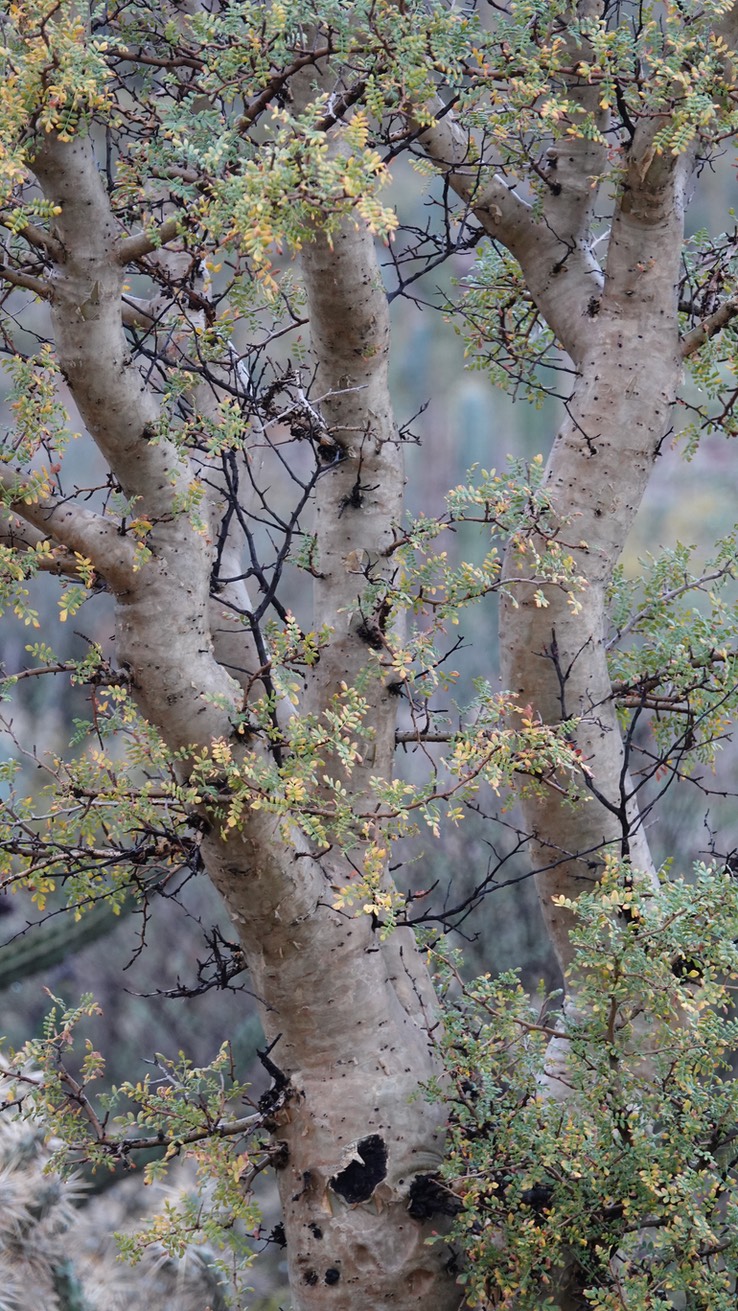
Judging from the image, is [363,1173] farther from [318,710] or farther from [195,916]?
[195,916]

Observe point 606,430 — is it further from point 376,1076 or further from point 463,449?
point 463,449

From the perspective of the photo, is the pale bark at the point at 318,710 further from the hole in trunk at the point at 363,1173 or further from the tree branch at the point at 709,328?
the tree branch at the point at 709,328

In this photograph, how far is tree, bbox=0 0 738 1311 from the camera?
212 centimetres

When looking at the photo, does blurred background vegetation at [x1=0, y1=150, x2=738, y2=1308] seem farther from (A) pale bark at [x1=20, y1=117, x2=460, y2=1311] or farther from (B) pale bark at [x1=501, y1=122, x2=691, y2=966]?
(A) pale bark at [x1=20, y1=117, x2=460, y2=1311]

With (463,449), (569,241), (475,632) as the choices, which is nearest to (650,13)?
(569,241)

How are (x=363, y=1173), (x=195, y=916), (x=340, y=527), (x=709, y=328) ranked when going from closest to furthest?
(x=363, y=1173)
(x=340, y=527)
(x=709, y=328)
(x=195, y=916)

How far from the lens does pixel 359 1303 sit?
2.51 meters

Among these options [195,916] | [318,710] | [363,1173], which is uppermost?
[195,916]

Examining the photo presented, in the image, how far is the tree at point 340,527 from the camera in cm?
212

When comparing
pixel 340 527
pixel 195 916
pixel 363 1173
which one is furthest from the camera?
pixel 195 916

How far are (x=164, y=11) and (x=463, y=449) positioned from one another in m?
12.2

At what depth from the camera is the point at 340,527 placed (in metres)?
2.79

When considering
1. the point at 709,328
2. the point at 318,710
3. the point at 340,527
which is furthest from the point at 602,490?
the point at 318,710

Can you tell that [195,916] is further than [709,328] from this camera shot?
Yes
